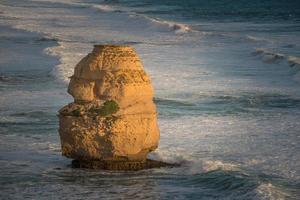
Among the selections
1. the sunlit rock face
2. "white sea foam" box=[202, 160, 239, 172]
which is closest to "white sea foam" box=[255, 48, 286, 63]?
"white sea foam" box=[202, 160, 239, 172]

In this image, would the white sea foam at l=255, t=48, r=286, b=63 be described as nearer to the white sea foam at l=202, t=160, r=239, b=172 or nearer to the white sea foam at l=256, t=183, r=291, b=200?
the white sea foam at l=202, t=160, r=239, b=172

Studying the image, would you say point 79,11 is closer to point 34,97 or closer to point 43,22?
point 43,22

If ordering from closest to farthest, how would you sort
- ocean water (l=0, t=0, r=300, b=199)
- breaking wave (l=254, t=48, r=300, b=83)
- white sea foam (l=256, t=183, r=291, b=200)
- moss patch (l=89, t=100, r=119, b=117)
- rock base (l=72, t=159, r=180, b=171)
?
1. white sea foam (l=256, t=183, r=291, b=200)
2. ocean water (l=0, t=0, r=300, b=199)
3. moss patch (l=89, t=100, r=119, b=117)
4. rock base (l=72, t=159, r=180, b=171)
5. breaking wave (l=254, t=48, r=300, b=83)

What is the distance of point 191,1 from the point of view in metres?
112

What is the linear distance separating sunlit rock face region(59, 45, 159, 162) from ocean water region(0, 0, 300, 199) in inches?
17.7

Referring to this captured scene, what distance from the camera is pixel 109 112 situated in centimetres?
1444

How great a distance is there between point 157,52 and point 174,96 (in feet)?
52.5

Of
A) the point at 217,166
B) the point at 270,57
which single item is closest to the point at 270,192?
the point at 217,166

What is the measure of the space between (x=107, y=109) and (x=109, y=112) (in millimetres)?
61

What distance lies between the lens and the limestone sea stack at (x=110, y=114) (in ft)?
47.3

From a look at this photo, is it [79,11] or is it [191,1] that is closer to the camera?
[79,11]

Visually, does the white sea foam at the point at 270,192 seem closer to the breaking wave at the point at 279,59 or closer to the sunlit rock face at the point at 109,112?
the sunlit rock face at the point at 109,112

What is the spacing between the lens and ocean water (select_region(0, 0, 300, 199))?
46.4 ft

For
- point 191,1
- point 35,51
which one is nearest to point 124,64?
point 35,51
